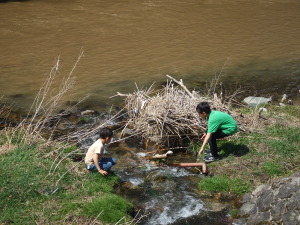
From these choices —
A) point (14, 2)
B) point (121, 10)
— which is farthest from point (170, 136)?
point (14, 2)

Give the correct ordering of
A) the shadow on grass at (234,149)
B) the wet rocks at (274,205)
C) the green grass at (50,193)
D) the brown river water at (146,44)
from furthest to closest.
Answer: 1. the brown river water at (146,44)
2. the shadow on grass at (234,149)
3. the green grass at (50,193)
4. the wet rocks at (274,205)

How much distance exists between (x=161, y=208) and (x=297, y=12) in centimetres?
Answer: 1681

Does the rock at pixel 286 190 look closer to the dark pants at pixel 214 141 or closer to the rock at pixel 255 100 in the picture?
the dark pants at pixel 214 141

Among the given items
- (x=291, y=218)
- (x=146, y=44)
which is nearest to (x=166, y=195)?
(x=291, y=218)

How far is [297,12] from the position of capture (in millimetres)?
21406

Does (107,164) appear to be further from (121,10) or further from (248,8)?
(248,8)

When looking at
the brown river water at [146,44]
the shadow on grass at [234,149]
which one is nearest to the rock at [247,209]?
the shadow on grass at [234,149]

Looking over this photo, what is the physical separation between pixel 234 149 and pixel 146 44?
29.5 ft

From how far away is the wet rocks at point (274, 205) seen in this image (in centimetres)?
620

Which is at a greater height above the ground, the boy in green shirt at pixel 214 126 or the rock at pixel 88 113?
the boy in green shirt at pixel 214 126

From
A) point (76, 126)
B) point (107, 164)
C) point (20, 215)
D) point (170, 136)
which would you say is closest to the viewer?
point (20, 215)

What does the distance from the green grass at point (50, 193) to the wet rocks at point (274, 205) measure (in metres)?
1.77

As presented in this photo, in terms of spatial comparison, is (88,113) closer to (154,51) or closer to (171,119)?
(171,119)

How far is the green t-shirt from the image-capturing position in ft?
26.6
